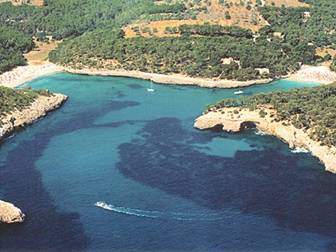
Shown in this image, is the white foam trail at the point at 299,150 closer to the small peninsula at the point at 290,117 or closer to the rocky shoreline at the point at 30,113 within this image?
the small peninsula at the point at 290,117

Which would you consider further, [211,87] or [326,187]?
[211,87]

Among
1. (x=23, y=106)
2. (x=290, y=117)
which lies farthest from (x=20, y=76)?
(x=290, y=117)

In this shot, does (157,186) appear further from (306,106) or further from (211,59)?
(211,59)

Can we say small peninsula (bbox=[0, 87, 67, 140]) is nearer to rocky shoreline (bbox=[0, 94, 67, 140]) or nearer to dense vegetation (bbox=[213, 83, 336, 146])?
rocky shoreline (bbox=[0, 94, 67, 140])

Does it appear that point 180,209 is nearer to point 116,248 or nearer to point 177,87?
point 116,248

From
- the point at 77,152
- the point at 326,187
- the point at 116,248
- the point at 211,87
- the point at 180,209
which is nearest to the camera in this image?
the point at 116,248

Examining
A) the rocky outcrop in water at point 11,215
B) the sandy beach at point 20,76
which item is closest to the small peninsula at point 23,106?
the sandy beach at point 20,76

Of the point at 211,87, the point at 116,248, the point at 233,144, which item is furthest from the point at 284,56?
the point at 116,248
